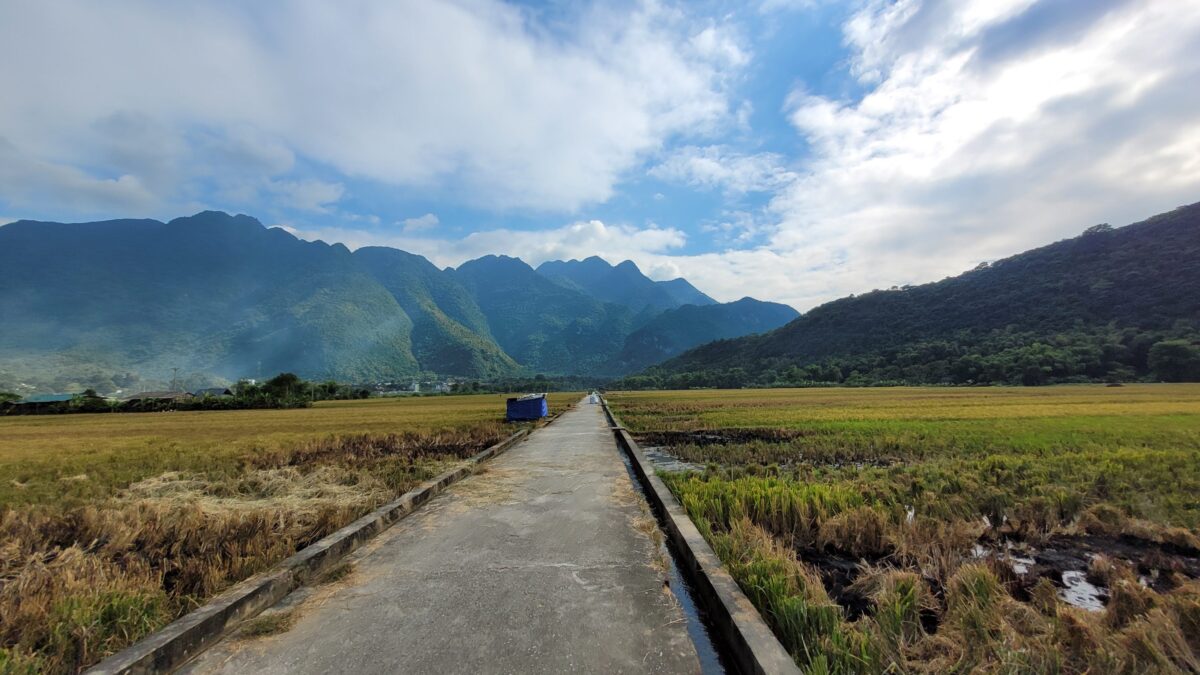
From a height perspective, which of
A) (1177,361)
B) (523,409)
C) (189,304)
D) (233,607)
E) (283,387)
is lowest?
(1177,361)

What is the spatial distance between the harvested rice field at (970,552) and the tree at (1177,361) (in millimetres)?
73074

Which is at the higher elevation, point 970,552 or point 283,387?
point 283,387

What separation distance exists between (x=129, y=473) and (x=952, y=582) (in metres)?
14.4

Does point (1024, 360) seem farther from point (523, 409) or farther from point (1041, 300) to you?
point (523, 409)

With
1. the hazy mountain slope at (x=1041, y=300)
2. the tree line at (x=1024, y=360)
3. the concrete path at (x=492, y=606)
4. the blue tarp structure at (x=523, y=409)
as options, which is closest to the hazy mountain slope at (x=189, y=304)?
the hazy mountain slope at (x=1041, y=300)

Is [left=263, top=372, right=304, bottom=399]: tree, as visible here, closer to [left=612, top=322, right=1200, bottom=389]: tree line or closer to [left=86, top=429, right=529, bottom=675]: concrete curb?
[left=86, top=429, right=529, bottom=675]: concrete curb

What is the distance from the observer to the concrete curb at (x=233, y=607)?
2683 millimetres

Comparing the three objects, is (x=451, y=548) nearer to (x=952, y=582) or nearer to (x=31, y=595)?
(x=31, y=595)

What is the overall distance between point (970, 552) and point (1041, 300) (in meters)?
108

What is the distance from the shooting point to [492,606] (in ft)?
11.3

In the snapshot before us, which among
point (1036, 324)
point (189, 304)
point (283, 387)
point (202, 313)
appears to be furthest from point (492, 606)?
point (189, 304)

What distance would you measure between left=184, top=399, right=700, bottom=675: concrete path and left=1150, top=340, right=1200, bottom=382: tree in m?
87.1

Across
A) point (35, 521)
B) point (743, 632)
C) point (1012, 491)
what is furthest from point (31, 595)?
point (1012, 491)

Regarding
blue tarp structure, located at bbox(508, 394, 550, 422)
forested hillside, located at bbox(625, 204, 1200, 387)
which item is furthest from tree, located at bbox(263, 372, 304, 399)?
forested hillside, located at bbox(625, 204, 1200, 387)
